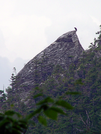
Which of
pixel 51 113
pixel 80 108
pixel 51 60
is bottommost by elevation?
pixel 51 113

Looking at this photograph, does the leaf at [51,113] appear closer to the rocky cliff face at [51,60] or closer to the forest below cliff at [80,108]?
the forest below cliff at [80,108]

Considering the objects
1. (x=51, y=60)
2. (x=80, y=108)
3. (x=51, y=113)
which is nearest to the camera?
(x=51, y=113)

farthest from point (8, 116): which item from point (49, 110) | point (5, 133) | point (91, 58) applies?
point (91, 58)

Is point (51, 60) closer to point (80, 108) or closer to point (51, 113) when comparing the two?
point (80, 108)

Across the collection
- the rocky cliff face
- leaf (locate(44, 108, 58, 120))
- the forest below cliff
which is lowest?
leaf (locate(44, 108, 58, 120))

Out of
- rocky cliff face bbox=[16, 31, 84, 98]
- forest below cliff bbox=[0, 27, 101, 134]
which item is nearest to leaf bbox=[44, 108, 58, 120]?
forest below cliff bbox=[0, 27, 101, 134]

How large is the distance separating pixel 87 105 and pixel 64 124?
417 cm

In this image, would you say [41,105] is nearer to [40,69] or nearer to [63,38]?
[40,69]

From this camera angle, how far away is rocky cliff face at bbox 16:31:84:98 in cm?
4909

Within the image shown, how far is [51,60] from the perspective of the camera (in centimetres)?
5225

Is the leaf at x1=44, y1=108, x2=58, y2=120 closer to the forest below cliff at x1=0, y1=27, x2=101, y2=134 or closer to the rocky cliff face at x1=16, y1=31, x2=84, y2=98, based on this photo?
the forest below cliff at x1=0, y1=27, x2=101, y2=134

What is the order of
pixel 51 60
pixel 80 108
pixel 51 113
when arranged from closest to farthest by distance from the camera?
1. pixel 51 113
2. pixel 80 108
3. pixel 51 60

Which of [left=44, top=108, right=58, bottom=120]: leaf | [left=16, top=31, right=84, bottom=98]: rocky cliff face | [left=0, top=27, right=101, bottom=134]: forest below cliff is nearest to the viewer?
[left=44, top=108, right=58, bottom=120]: leaf

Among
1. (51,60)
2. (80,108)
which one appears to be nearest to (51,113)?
(80,108)
